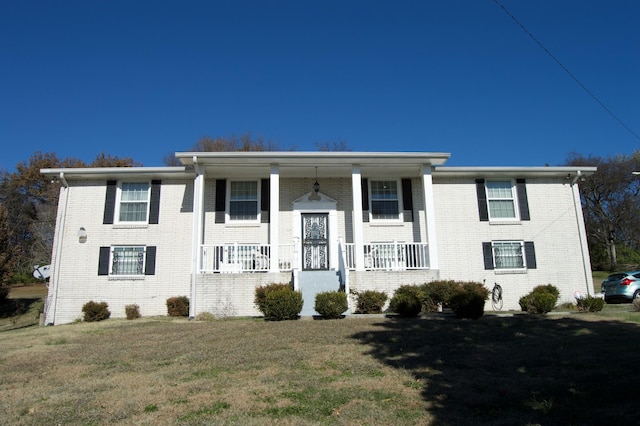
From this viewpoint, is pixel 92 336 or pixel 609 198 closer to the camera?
pixel 92 336

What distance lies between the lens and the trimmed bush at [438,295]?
12359 millimetres

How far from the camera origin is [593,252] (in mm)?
36750

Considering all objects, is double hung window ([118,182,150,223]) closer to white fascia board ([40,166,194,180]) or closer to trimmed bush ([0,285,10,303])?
white fascia board ([40,166,194,180])

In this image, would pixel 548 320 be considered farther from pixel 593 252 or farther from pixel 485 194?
pixel 593 252

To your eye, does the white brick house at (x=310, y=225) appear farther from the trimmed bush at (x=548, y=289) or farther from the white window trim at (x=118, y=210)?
the trimmed bush at (x=548, y=289)

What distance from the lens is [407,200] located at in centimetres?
1585

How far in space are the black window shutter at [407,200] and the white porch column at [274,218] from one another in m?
4.45

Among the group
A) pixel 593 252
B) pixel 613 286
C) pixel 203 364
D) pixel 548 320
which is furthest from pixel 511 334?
pixel 593 252

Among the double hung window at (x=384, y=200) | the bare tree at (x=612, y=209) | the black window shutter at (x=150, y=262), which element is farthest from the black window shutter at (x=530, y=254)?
the bare tree at (x=612, y=209)

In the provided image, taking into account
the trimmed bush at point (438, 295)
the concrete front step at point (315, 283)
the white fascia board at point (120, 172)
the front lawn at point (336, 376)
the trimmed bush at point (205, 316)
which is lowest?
the front lawn at point (336, 376)

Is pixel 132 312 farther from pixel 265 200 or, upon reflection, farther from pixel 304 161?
pixel 304 161

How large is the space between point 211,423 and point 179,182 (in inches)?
478

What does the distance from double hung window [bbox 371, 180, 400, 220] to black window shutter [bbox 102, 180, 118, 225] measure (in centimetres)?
883

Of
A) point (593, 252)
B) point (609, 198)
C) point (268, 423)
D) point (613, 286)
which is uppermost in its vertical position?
point (609, 198)
